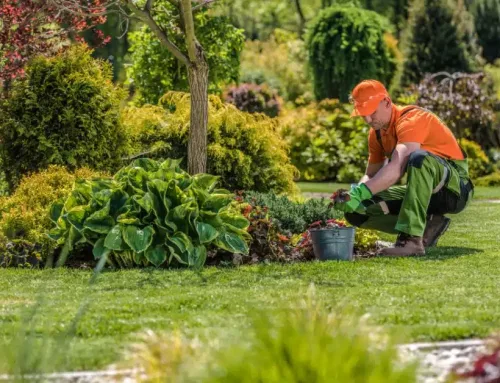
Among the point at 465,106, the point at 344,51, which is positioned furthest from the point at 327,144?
the point at 344,51

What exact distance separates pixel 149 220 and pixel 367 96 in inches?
74.6

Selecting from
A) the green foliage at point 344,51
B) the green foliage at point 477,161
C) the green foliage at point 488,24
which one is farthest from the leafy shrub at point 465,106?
the green foliage at point 488,24

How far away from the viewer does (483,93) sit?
21.6 meters

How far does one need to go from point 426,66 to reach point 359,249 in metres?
19.7

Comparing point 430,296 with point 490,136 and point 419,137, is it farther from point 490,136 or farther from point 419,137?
point 490,136

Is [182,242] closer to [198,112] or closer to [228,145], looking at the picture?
[198,112]

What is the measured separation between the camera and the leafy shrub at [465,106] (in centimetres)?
2116

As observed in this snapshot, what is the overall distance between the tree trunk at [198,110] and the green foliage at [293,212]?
1.89 ft

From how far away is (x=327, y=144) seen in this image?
21.3 metres

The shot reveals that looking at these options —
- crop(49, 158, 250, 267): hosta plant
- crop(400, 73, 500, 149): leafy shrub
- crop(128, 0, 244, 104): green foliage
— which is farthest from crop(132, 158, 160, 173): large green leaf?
crop(400, 73, 500, 149): leafy shrub

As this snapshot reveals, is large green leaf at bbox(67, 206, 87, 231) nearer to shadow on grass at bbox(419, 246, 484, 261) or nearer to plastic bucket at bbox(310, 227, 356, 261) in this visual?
plastic bucket at bbox(310, 227, 356, 261)

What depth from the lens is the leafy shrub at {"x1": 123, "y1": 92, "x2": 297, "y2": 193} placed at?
405 inches

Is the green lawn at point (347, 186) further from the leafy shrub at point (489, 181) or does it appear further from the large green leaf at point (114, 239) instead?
the large green leaf at point (114, 239)

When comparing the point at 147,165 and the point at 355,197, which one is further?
the point at 147,165
